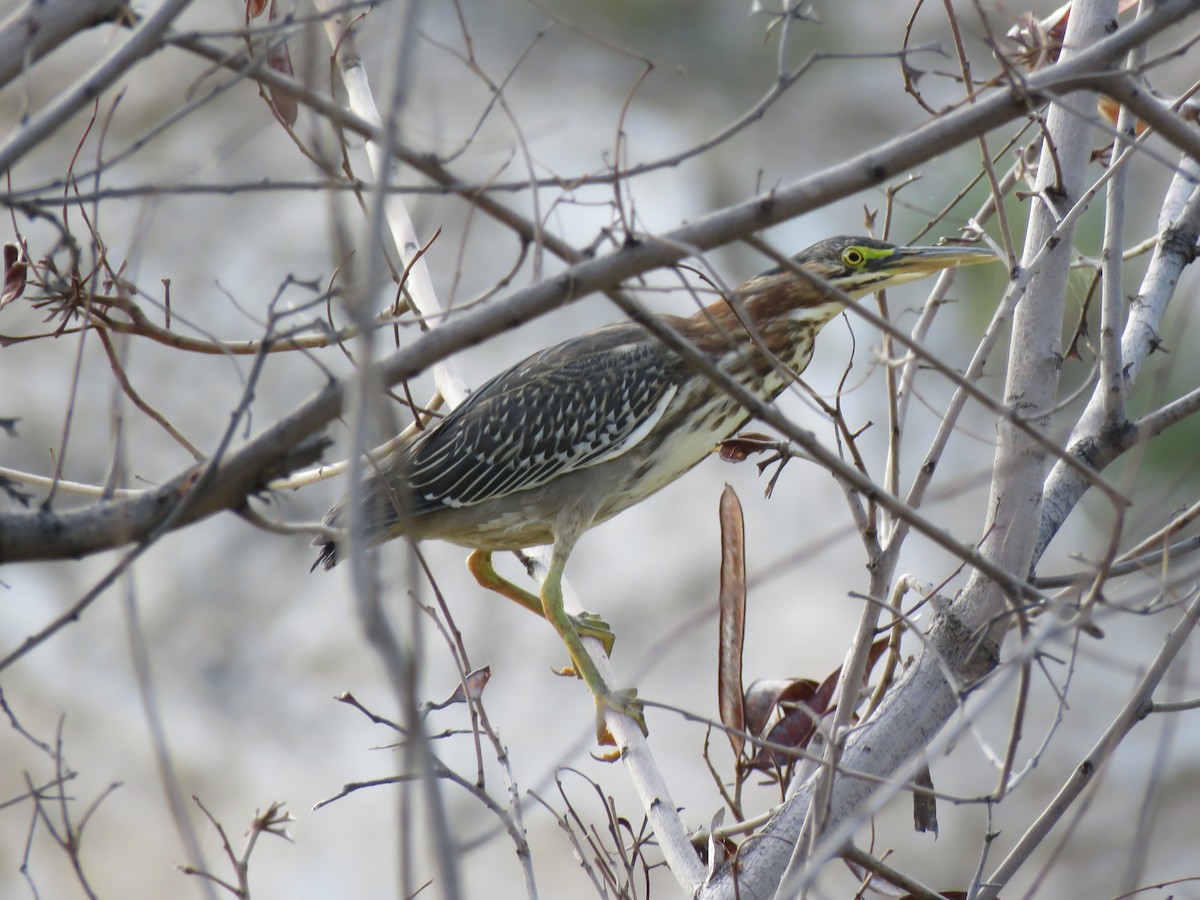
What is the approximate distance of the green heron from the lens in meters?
3.09

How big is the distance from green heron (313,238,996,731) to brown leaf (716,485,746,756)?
0.70m

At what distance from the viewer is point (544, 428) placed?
3.21 m

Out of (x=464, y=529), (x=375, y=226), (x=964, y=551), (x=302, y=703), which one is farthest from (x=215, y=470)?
(x=302, y=703)

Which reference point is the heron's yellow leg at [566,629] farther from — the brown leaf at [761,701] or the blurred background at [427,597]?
the blurred background at [427,597]

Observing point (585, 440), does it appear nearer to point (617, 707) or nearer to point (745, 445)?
point (745, 445)

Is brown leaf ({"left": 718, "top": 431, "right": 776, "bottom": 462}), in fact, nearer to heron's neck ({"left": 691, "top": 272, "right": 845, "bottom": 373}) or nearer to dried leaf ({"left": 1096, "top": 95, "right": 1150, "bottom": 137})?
heron's neck ({"left": 691, "top": 272, "right": 845, "bottom": 373})

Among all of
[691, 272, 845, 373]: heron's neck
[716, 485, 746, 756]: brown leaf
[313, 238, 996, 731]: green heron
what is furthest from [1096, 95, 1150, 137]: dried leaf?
[716, 485, 746, 756]: brown leaf

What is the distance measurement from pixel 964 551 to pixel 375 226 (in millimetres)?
767

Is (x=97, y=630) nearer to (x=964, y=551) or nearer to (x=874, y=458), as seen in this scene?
(x=874, y=458)

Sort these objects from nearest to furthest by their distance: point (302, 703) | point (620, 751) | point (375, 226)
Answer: point (375, 226) < point (620, 751) < point (302, 703)

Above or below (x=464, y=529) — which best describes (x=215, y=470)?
below

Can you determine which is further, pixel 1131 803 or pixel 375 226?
pixel 1131 803

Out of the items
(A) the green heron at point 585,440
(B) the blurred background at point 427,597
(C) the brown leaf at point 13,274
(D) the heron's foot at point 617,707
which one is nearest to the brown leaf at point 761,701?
(D) the heron's foot at point 617,707

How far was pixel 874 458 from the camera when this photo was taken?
8016mm
